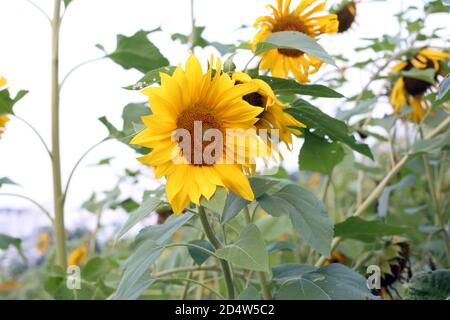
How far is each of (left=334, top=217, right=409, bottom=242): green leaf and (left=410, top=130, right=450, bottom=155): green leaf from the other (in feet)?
0.46

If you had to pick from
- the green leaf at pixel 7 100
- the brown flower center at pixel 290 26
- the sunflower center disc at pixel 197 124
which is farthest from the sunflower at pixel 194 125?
the green leaf at pixel 7 100

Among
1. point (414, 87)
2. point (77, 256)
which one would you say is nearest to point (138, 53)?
point (414, 87)

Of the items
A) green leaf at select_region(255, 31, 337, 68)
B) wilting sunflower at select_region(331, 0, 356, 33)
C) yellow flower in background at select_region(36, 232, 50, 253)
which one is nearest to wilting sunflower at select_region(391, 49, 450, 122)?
wilting sunflower at select_region(331, 0, 356, 33)

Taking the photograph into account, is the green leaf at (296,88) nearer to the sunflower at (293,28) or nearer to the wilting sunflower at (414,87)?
the sunflower at (293,28)

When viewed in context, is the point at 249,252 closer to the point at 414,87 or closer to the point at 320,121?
the point at 320,121

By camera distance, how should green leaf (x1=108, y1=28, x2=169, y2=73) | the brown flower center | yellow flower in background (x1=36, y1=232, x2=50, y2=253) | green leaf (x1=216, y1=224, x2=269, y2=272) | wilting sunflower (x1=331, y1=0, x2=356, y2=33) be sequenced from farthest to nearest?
yellow flower in background (x1=36, y1=232, x2=50, y2=253) → wilting sunflower (x1=331, y1=0, x2=356, y2=33) → green leaf (x1=108, y1=28, x2=169, y2=73) → the brown flower center → green leaf (x1=216, y1=224, x2=269, y2=272)

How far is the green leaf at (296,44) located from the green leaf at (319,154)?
Answer: 0.70 ft

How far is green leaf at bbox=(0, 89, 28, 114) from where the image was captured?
849 millimetres

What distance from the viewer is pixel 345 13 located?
41.3 inches

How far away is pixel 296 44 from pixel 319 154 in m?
0.29

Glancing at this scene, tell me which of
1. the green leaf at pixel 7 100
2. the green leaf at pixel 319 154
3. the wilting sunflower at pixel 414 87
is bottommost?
the green leaf at pixel 319 154

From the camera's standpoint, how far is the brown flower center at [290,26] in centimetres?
80

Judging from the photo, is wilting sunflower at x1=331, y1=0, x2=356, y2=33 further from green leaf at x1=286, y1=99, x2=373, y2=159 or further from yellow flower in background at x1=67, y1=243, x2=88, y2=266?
yellow flower in background at x1=67, y1=243, x2=88, y2=266
